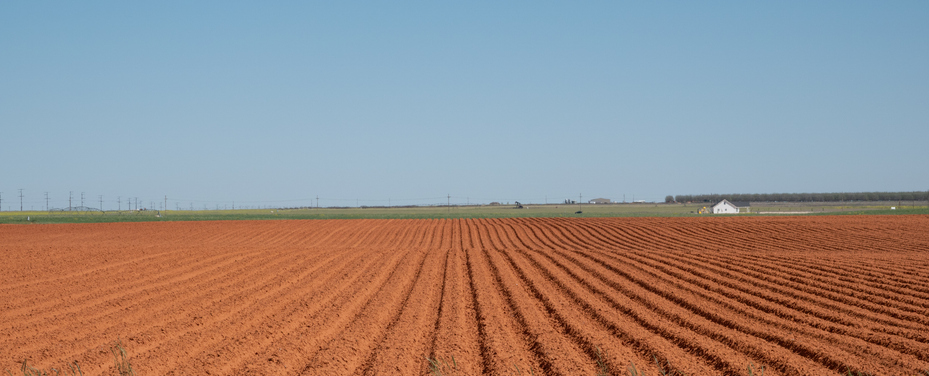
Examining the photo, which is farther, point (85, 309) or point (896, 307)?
point (85, 309)

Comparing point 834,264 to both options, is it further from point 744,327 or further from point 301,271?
point 301,271

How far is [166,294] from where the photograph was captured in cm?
1159

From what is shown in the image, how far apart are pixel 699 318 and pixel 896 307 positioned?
3.10 m

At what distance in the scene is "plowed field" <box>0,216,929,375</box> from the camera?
654cm

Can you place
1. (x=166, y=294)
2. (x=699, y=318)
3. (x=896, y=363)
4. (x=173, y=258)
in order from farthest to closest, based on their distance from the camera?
(x=173, y=258) → (x=166, y=294) → (x=699, y=318) → (x=896, y=363)

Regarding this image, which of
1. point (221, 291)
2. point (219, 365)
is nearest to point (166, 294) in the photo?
point (221, 291)

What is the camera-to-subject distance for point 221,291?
11922 millimetres

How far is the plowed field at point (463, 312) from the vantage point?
21.5 feet

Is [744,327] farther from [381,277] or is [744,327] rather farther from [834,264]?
[834,264]

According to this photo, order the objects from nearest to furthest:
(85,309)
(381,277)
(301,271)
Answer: (85,309)
(381,277)
(301,271)

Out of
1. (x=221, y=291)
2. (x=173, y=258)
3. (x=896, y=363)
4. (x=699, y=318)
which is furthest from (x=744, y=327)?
(x=173, y=258)

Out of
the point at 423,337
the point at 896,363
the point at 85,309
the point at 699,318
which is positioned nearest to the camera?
the point at 896,363

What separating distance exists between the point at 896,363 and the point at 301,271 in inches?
473

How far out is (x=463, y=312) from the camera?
9.50 m
